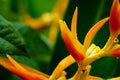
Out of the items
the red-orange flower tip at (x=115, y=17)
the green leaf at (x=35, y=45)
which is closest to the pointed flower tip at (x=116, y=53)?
the red-orange flower tip at (x=115, y=17)

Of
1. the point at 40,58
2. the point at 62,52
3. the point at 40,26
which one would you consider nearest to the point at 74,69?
the point at 62,52

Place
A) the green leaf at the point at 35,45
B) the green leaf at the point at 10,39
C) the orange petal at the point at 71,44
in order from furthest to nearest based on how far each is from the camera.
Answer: the green leaf at the point at 35,45 → the green leaf at the point at 10,39 → the orange petal at the point at 71,44

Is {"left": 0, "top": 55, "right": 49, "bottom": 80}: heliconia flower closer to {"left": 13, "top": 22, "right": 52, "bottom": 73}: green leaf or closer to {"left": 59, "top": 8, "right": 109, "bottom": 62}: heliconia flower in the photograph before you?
{"left": 59, "top": 8, "right": 109, "bottom": 62}: heliconia flower

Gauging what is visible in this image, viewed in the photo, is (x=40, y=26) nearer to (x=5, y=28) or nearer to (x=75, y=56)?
(x=5, y=28)

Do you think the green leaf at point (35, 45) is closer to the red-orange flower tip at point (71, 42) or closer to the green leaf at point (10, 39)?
the green leaf at point (10, 39)

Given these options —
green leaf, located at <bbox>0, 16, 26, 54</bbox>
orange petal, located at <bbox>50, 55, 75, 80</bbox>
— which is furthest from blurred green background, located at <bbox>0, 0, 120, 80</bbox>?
orange petal, located at <bbox>50, 55, 75, 80</bbox>

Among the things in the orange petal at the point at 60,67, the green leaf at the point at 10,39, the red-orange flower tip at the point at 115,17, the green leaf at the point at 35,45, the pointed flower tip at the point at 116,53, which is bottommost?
the pointed flower tip at the point at 116,53
